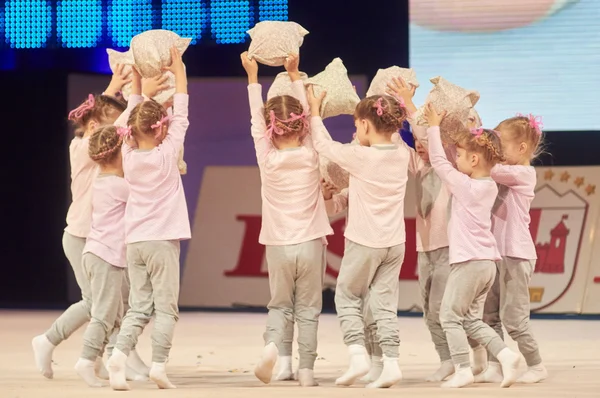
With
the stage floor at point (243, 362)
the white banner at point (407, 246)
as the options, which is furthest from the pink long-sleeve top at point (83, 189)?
the white banner at point (407, 246)

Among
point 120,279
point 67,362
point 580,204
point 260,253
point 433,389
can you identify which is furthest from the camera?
point 260,253

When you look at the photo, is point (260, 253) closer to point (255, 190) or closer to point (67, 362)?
point (255, 190)

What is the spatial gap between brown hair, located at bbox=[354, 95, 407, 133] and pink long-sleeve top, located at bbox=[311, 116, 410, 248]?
3.3 inches

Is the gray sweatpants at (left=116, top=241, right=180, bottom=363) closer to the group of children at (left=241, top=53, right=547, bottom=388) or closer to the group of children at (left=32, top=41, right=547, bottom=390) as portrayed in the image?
the group of children at (left=32, top=41, right=547, bottom=390)

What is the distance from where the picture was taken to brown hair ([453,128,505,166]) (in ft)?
13.4

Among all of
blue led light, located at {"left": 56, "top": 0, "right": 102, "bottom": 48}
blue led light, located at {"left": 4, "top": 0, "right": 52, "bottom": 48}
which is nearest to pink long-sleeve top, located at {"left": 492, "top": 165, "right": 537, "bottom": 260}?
blue led light, located at {"left": 56, "top": 0, "right": 102, "bottom": 48}

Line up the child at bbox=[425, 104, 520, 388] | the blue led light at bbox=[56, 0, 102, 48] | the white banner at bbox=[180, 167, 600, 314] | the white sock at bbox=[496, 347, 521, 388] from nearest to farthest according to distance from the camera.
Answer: the white sock at bbox=[496, 347, 521, 388], the child at bbox=[425, 104, 520, 388], the white banner at bbox=[180, 167, 600, 314], the blue led light at bbox=[56, 0, 102, 48]

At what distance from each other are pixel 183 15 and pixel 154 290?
3.79 meters

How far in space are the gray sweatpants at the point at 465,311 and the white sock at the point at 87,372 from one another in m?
1.48

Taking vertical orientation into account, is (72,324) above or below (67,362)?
above

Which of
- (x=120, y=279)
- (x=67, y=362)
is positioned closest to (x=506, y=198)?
(x=120, y=279)

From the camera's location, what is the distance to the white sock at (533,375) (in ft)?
13.9

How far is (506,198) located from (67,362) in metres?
2.42

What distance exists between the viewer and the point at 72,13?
7449 millimetres
